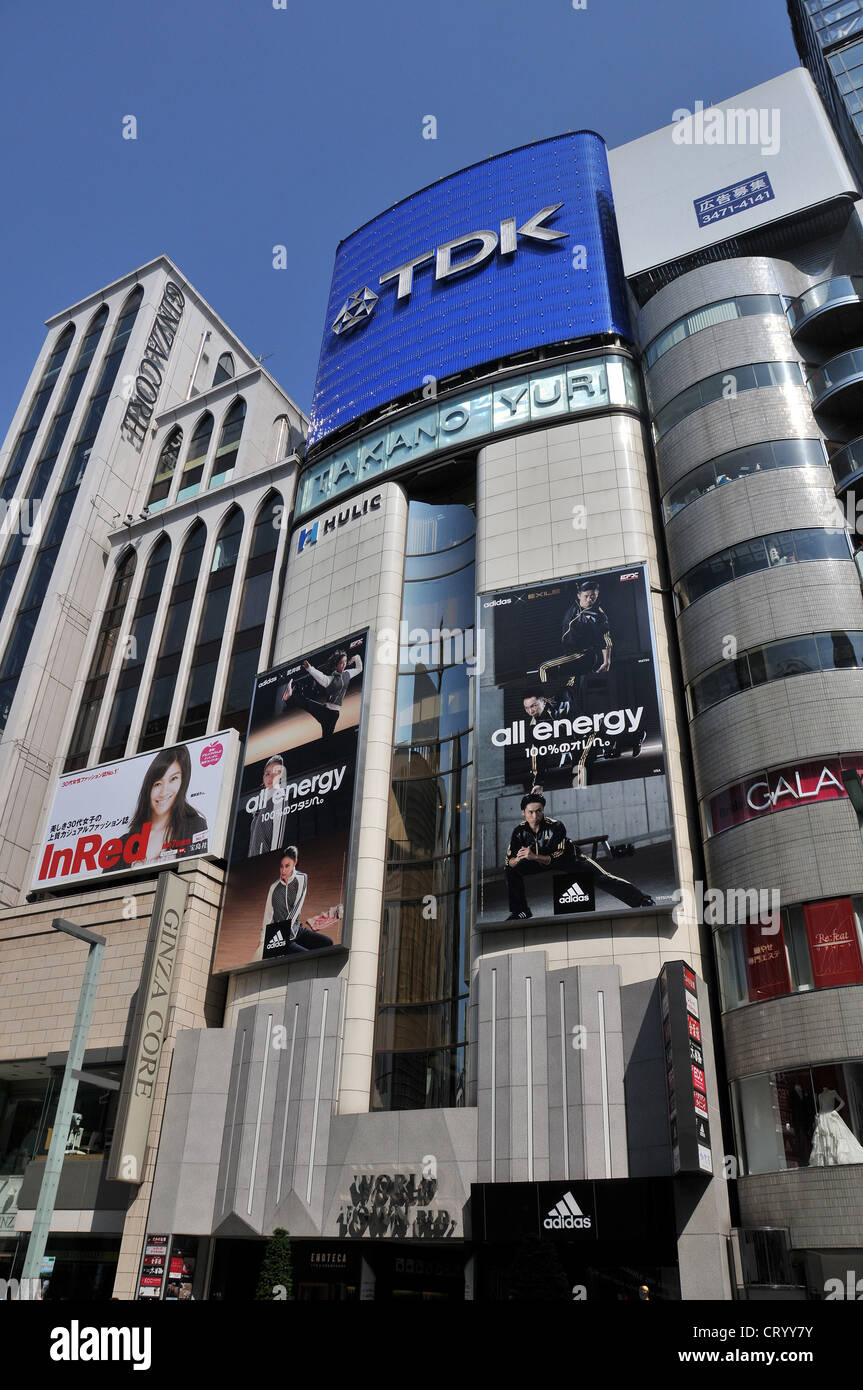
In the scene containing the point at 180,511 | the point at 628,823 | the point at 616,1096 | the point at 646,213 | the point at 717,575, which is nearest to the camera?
the point at 616,1096

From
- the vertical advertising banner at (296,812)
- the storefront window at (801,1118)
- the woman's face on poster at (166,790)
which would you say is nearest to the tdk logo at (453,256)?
the vertical advertising banner at (296,812)

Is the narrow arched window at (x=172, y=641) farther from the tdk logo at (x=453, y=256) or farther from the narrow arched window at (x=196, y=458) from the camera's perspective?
the tdk logo at (x=453, y=256)

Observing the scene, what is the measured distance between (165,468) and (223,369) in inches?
597

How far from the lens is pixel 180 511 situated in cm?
4925

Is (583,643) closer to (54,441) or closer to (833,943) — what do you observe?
(833,943)

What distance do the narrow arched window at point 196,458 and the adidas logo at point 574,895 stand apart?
103 feet

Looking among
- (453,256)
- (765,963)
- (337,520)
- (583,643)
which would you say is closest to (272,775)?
(583,643)

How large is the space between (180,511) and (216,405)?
8.21m

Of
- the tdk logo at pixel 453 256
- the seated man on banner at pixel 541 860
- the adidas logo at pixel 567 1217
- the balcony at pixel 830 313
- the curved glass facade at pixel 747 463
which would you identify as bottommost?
the adidas logo at pixel 567 1217

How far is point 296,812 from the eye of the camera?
33.3 metres

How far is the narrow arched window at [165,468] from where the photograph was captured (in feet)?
174
